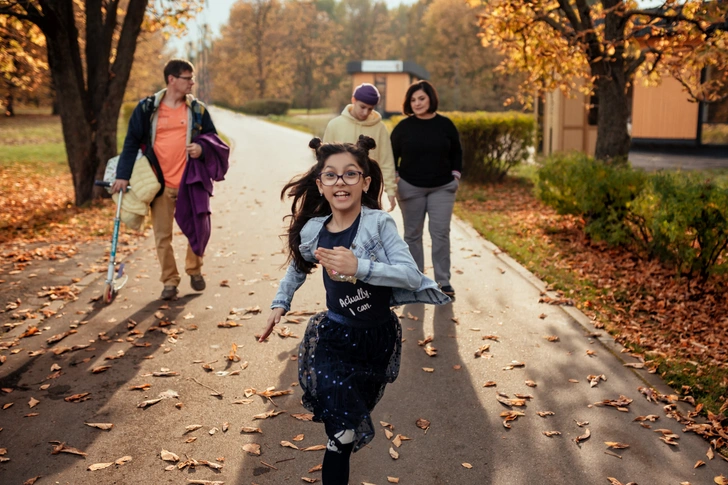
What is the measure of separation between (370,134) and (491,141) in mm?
10260

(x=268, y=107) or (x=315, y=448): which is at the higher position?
(x=268, y=107)

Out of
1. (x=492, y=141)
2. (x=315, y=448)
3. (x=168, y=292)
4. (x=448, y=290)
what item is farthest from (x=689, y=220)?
(x=492, y=141)

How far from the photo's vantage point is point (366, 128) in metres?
6.88

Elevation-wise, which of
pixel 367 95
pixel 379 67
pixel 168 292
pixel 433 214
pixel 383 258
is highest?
pixel 379 67

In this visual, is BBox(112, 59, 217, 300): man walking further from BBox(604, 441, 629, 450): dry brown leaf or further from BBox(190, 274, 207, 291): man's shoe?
BBox(604, 441, 629, 450): dry brown leaf

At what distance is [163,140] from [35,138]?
97.1 feet

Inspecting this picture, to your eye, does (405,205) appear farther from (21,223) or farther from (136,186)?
(21,223)

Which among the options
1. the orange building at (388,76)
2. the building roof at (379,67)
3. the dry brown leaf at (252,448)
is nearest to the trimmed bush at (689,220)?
the dry brown leaf at (252,448)

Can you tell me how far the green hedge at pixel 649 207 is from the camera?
686 cm

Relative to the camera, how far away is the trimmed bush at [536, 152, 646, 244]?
893 centimetres

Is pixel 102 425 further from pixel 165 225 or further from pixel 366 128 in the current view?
pixel 366 128

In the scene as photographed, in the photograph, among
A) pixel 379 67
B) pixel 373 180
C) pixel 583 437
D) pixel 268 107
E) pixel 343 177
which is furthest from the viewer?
pixel 268 107

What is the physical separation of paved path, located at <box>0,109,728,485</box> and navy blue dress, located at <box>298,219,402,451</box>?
718mm

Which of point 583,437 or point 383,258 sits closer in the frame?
point 383,258
